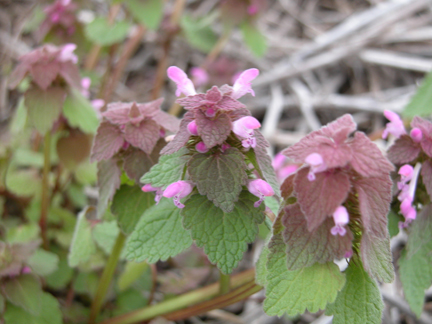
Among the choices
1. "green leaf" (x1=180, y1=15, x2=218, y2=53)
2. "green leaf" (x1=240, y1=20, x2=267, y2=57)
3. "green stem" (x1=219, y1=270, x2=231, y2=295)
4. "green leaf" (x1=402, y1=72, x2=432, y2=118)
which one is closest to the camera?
"green stem" (x1=219, y1=270, x2=231, y2=295)

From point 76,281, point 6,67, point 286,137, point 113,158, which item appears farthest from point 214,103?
point 6,67

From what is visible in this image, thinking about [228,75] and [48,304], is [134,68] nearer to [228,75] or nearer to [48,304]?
[228,75]

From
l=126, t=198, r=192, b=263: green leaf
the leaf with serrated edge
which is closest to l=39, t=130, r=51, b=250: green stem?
l=126, t=198, r=192, b=263: green leaf

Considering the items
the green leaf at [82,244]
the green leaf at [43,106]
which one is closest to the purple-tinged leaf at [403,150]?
the green leaf at [82,244]

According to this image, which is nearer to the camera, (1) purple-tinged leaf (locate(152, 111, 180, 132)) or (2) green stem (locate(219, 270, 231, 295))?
(1) purple-tinged leaf (locate(152, 111, 180, 132))

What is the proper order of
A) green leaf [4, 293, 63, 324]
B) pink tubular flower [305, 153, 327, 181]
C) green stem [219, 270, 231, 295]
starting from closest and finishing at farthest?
pink tubular flower [305, 153, 327, 181]
green stem [219, 270, 231, 295]
green leaf [4, 293, 63, 324]

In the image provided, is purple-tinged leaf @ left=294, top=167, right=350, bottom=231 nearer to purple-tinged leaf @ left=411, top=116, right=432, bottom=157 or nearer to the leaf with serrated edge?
the leaf with serrated edge

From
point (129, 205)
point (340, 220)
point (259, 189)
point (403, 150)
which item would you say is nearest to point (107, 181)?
point (129, 205)
